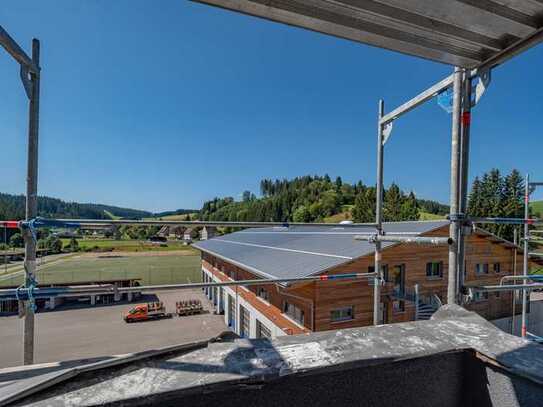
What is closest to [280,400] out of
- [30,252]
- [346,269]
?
[30,252]

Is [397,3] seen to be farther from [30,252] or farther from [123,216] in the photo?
[30,252]

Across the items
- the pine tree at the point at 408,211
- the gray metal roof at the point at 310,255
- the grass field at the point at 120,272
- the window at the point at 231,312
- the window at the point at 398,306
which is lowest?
the grass field at the point at 120,272

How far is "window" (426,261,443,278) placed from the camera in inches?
422

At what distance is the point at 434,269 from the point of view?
35.6ft

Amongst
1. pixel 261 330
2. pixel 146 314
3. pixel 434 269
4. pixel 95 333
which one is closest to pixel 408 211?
pixel 434 269

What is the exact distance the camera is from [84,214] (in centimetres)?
195

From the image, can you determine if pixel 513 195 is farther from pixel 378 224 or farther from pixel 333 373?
pixel 333 373

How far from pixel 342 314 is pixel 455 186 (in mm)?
7774

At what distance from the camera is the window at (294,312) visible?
833 centimetres

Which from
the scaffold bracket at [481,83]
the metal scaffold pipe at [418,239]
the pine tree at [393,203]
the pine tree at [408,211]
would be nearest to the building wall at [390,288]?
the metal scaffold pipe at [418,239]

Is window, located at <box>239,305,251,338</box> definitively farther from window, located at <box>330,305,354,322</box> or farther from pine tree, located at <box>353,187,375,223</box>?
pine tree, located at <box>353,187,375,223</box>

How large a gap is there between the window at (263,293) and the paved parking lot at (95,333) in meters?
3.38

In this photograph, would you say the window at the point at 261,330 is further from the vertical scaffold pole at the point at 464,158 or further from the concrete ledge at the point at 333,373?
the concrete ledge at the point at 333,373

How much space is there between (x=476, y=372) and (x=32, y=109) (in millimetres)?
2394
